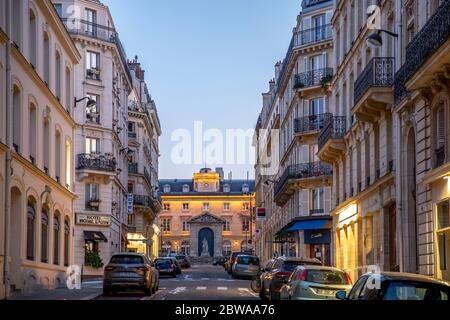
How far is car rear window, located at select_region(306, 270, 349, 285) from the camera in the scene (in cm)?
2052

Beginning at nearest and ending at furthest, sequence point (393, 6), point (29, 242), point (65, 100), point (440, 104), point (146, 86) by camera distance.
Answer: point (440, 104) < point (393, 6) < point (29, 242) < point (65, 100) < point (146, 86)

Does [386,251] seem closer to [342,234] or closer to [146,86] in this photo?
[342,234]

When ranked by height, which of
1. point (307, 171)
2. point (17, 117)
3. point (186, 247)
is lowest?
point (186, 247)

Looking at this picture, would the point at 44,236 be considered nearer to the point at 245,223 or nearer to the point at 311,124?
the point at 311,124

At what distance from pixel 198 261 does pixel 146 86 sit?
4432cm

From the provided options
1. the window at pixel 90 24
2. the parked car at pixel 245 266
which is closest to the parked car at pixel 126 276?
the parked car at pixel 245 266

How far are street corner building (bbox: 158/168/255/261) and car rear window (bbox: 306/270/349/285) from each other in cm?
12028

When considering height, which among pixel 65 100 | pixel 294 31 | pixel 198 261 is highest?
pixel 294 31

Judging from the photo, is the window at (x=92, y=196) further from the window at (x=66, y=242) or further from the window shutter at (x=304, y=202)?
the window at (x=66, y=242)

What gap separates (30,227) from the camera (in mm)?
32156

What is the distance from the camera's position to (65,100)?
131ft

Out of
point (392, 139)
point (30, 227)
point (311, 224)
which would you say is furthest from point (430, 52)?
point (311, 224)

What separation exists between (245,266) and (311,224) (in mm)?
5199

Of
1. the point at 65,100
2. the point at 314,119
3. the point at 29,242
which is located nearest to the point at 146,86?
the point at 314,119
